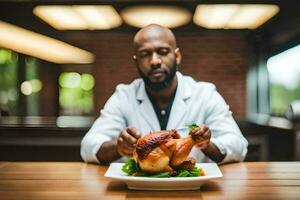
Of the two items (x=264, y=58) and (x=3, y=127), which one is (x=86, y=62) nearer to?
(x=264, y=58)

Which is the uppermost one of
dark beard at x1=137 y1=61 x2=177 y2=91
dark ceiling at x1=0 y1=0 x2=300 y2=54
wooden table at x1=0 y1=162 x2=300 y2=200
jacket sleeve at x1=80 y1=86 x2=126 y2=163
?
dark ceiling at x1=0 y1=0 x2=300 y2=54

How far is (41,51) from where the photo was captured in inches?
373

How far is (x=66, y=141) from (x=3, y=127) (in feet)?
2.09

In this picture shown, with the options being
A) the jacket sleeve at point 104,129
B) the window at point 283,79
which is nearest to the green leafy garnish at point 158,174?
the jacket sleeve at point 104,129

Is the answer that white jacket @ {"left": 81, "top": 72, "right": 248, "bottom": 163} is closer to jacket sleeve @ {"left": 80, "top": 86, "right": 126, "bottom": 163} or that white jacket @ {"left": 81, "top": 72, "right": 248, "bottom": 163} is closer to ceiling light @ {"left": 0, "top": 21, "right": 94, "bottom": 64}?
jacket sleeve @ {"left": 80, "top": 86, "right": 126, "bottom": 163}

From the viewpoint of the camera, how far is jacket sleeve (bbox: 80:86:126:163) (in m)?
1.93

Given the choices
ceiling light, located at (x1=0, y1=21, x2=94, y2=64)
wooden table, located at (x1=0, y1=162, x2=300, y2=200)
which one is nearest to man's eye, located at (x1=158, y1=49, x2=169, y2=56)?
wooden table, located at (x1=0, y1=162, x2=300, y2=200)

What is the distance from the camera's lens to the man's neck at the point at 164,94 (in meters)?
2.32

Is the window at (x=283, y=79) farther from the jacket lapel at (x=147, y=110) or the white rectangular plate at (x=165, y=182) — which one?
the white rectangular plate at (x=165, y=182)

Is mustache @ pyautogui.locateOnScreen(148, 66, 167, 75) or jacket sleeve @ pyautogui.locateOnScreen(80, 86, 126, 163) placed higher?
mustache @ pyautogui.locateOnScreen(148, 66, 167, 75)

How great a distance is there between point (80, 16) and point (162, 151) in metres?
4.58

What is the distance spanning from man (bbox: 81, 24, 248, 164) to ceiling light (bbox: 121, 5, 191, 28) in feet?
9.61

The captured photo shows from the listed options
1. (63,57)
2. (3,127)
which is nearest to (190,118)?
(3,127)

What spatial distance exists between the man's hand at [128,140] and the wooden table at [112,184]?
106mm
